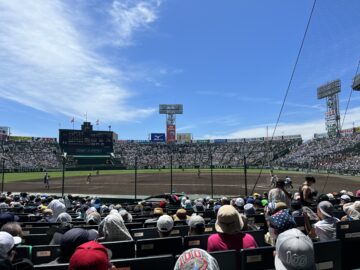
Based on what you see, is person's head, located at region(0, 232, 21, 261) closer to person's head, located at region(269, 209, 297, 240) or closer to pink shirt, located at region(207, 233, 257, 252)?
pink shirt, located at region(207, 233, 257, 252)

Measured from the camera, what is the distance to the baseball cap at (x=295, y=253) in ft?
8.18

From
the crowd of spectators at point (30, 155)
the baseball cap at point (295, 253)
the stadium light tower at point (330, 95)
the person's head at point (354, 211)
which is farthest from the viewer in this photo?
the crowd of spectators at point (30, 155)

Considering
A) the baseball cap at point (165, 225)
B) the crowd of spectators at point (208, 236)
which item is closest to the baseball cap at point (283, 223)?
the crowd of spectators at point (208, 236)

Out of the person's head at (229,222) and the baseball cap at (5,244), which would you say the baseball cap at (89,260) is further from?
the person's head at (229,222)

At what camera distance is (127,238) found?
5.23 meters

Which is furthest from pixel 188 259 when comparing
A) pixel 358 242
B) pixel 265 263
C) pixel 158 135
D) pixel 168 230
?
pixel 158 135

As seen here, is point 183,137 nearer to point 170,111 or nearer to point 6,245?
point 170,111

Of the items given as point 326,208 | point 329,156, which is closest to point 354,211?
point 326,208

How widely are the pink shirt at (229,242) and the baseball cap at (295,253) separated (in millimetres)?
1701

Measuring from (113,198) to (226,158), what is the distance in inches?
2993

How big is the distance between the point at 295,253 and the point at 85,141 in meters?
90.5

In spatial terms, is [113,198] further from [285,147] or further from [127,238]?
[285,147]

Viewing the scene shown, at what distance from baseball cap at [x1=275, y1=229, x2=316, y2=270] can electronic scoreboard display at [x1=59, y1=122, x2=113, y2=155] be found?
8892cm

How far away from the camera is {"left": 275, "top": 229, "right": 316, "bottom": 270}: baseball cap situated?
8.18 ft
